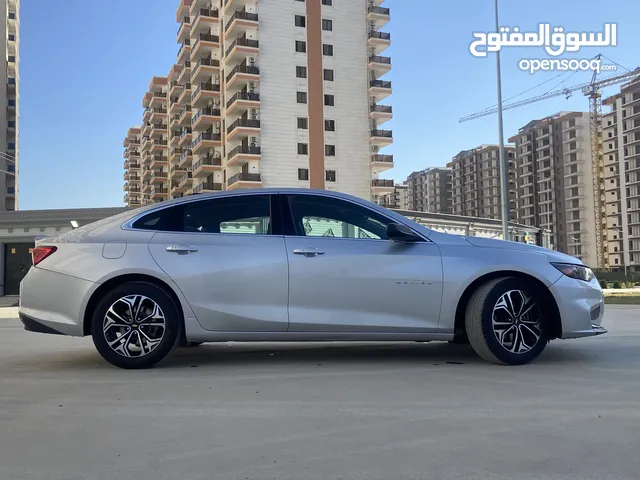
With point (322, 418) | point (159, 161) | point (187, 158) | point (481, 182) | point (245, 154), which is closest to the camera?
point (322, 418)

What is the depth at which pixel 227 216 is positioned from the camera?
16.8 ft

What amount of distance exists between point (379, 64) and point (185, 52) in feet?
76.8

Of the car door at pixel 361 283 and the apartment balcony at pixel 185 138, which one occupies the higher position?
the apartment balcony at pixel 185 138

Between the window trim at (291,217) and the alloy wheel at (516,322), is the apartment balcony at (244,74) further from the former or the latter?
the alloy wheel at (516,322)

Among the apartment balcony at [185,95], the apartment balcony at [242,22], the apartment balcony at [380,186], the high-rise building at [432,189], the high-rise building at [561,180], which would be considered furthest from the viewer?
the high-rise building at [432,189]

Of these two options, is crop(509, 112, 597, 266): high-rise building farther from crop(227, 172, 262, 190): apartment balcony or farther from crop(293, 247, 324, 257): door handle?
crop(293, 247, 324, 257): door handle

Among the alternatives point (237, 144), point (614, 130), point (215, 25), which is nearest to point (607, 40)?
point (237, 144)

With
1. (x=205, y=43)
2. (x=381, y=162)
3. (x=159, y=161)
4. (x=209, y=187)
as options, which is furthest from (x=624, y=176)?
(x=205, y=43)

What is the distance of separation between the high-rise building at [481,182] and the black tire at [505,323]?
134386mm

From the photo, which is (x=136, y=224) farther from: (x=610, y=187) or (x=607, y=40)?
(x=610, y=187)

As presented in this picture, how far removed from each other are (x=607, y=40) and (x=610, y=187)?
95231mm

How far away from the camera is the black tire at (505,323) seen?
487cm

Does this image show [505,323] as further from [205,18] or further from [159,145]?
[159,145]

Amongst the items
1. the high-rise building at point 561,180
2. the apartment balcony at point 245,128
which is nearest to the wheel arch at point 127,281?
the apartment balcony at point 245,128
